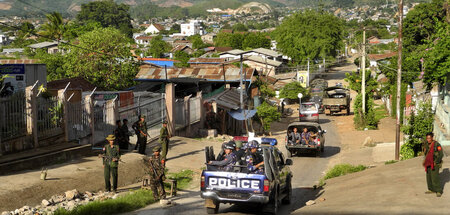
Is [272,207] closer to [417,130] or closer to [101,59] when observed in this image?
[417,130]

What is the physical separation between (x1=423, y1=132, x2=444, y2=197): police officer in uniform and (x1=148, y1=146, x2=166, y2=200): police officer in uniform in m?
6.90

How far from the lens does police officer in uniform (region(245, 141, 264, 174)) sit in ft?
43.5

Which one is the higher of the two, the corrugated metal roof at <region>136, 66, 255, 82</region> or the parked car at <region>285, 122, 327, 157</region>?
the corrugated metal roof at <region>136, 66, 255, 82</region>

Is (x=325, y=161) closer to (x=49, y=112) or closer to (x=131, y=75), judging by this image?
(x=49, y=112)

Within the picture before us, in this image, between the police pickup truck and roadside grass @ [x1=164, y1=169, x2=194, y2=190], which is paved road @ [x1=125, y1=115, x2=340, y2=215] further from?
the police pickup truck

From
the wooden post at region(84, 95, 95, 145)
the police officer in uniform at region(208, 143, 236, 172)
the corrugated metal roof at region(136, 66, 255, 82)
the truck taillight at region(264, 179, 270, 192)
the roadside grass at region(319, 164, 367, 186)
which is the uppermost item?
the corrugated metal roof at region(136, 66, 255, 82)

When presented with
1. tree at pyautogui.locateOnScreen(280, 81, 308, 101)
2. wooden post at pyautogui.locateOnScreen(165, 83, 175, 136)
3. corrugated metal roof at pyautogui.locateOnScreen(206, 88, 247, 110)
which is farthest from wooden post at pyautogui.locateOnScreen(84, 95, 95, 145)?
tree at pyautogui.locateOnScreen(280, 81, 308, 101)

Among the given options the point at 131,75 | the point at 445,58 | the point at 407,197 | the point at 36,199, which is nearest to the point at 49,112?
the point at 36,199

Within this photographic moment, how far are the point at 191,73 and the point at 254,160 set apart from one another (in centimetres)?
3476

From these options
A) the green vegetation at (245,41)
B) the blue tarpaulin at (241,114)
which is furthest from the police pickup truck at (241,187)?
the green vegetation at (245,41)

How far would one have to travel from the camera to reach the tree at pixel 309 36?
324 feet

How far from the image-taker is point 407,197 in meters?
13.8

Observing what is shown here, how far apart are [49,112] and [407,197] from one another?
1250 centimetres

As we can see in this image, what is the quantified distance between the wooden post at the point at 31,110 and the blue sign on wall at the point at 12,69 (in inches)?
188
